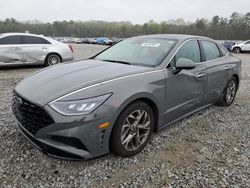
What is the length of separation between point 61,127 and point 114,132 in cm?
57

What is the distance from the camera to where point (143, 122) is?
2.50 metres

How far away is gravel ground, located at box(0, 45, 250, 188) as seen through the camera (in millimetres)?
2088

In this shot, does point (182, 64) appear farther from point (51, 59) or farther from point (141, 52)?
point (51, 59)

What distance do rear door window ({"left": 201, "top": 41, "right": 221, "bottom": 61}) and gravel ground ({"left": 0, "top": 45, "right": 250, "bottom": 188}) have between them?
130 centimetres

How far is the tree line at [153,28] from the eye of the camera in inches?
1860

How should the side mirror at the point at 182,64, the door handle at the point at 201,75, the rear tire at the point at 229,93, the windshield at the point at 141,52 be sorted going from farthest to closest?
the rear tire at the point at 229,93 < the door handle at the point at 201,75 < the windshield at the point at 141,52 < the side mirror at the point at 182,64

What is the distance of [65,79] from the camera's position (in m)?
2.34

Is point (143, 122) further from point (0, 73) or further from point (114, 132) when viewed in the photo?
point (0, 73)

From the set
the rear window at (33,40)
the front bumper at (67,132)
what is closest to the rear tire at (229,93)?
the front bumper at (67,132)

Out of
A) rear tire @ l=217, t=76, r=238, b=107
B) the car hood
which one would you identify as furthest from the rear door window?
the car hood

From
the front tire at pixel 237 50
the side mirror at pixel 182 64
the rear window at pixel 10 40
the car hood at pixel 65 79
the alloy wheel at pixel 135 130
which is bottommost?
the alloy wheel at pixel 135 130

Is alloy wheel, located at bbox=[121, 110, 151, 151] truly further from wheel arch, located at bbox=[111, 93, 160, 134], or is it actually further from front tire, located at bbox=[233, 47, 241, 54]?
front tire, located at bbox=[233, 47, 241, 54]

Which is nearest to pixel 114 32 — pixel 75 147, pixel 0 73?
pixel 0 73

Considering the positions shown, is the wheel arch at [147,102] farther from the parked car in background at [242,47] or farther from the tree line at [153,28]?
the tree line at [153,28]
